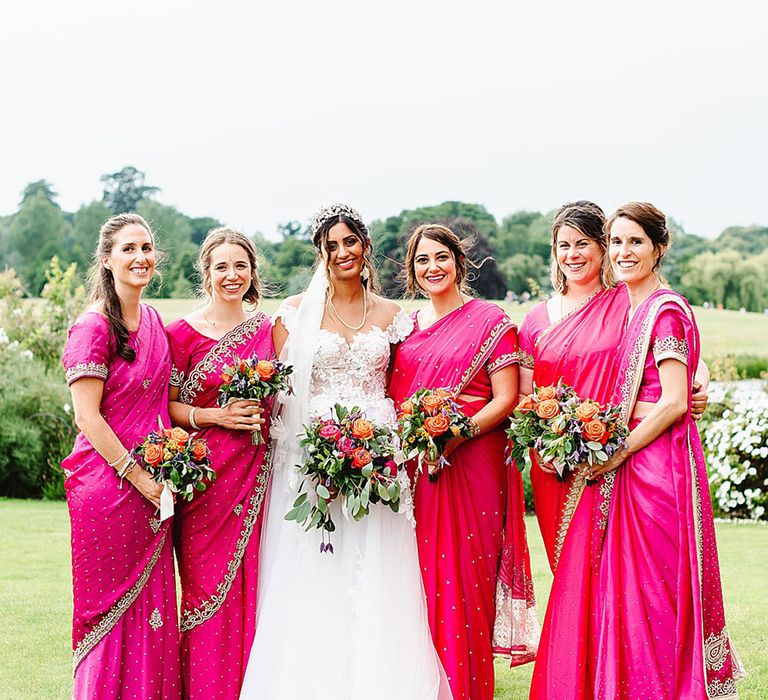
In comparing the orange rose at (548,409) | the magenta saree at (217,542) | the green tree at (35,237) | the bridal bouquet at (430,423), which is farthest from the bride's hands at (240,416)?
the green tree at (35,237)

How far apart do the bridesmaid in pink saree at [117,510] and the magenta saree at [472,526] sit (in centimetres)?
148

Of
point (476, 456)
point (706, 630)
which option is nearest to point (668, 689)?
point (706, 630)

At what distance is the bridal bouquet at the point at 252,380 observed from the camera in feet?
16.8

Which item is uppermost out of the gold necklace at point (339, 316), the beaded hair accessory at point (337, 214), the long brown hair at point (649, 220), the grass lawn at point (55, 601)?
the beaded hair accessory at point (337, 214)

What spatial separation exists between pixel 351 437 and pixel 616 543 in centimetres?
148

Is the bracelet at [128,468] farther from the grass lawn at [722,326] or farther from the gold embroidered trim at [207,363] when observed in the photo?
the grass lawn at [722,326]

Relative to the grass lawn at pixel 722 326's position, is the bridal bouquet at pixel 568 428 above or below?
below

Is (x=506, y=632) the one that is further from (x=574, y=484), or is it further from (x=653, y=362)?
(x=653, y=362)

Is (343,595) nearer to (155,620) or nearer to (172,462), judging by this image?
(155,620)

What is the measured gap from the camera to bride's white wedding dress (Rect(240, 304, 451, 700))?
5.20m

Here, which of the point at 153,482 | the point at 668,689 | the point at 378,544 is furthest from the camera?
the point at 378,544

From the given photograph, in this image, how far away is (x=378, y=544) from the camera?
17.8 ft

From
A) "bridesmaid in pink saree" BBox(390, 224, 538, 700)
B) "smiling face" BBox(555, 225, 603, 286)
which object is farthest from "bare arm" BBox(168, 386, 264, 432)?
"smiling face" BBox(555, 225, 603, 286)

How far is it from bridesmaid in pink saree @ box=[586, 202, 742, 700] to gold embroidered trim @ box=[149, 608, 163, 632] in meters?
2.31
